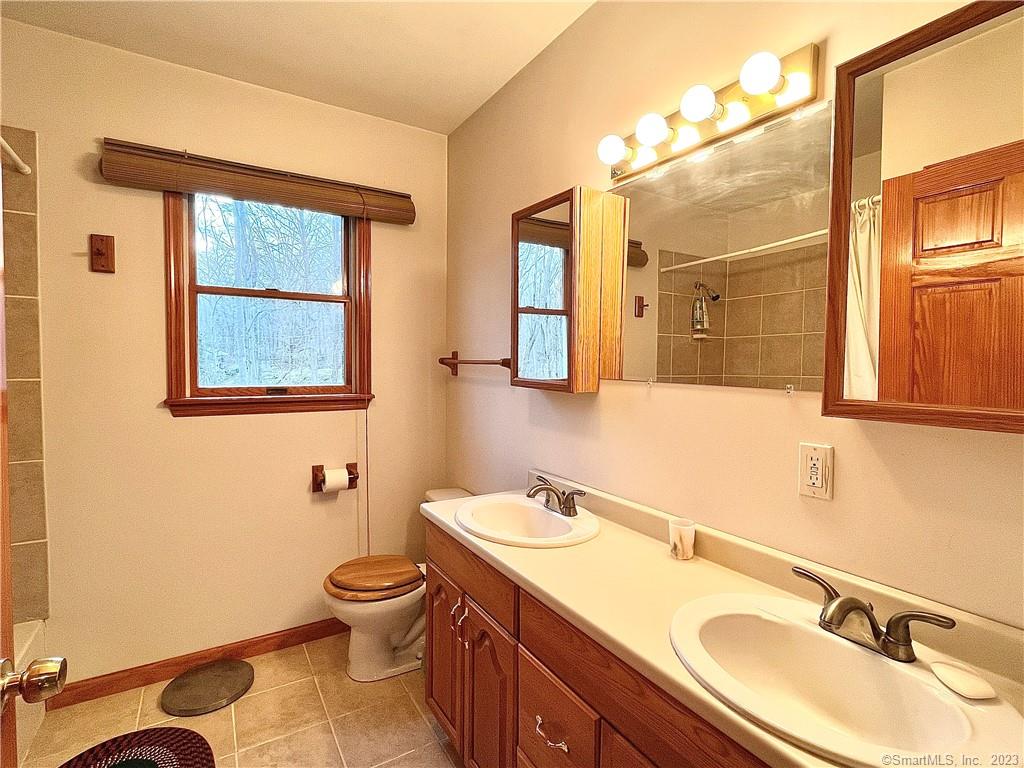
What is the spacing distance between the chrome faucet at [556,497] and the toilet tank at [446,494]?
2.54ft

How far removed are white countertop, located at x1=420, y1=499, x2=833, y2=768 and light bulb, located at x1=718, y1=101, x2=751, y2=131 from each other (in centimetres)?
114

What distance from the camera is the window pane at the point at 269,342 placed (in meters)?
2.26

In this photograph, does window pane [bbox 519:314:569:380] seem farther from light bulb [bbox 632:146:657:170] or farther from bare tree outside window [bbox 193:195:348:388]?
bare tree outside window [bbox 193:195:348:388]

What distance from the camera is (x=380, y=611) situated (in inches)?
81.1

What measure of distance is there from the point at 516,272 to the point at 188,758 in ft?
5.86

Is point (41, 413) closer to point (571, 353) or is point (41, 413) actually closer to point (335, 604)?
point (335, 604)

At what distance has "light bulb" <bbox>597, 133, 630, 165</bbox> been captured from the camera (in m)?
1.56

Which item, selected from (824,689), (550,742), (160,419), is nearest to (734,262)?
(824,689)

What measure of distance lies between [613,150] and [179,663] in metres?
2.71

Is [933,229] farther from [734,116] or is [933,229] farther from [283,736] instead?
[283,736]

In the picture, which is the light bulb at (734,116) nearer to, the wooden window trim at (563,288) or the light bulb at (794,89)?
the light bulb at (794,89)

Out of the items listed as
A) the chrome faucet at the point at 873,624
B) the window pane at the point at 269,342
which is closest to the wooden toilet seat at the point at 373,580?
the window pane at the point at 269,342

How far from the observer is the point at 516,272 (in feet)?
6.47

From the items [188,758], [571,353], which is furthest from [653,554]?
[188,758]
